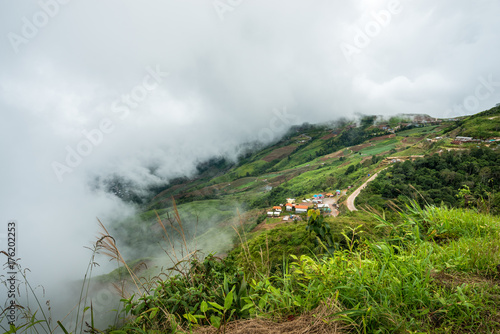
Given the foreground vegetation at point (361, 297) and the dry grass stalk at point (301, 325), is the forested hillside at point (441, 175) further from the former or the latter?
the dry grass stalk at point (301, 325)

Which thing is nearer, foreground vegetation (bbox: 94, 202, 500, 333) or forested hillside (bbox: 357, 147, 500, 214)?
foreground vegetation (bbox: 94, 202, 500, 333)

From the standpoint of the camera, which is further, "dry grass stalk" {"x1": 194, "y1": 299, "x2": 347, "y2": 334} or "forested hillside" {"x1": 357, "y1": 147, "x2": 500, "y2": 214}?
"forested hillside" {"x1": 357, "y1": 147, "x2": 500, "y2": 214}

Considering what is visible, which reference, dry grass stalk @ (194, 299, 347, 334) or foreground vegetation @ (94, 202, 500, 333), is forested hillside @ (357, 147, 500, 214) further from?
dry grass stalk @ (194, 299, 347, 334)

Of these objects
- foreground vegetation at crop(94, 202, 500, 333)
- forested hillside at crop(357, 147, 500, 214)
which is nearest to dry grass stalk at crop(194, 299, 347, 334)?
foreground vegetation at crop(94, 202, 500, 333)

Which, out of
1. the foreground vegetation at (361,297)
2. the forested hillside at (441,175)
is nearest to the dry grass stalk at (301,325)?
the foreground vegetation at (361,297)

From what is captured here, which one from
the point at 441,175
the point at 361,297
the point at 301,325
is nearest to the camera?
the point at 301,325

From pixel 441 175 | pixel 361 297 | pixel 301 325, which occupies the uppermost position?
pixel 301 325

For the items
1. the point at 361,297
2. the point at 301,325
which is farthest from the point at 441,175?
the point at 301,325

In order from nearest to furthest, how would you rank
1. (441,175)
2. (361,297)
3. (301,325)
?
(301,325), (361,297), (441,175)

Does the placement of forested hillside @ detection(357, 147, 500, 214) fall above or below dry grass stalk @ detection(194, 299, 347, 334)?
below

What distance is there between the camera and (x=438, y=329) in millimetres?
1774

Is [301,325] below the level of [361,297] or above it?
above

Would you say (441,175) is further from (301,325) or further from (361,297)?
(301,325)

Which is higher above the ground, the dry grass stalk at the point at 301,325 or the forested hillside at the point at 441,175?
the dry grass stalk at the point at 301,325
